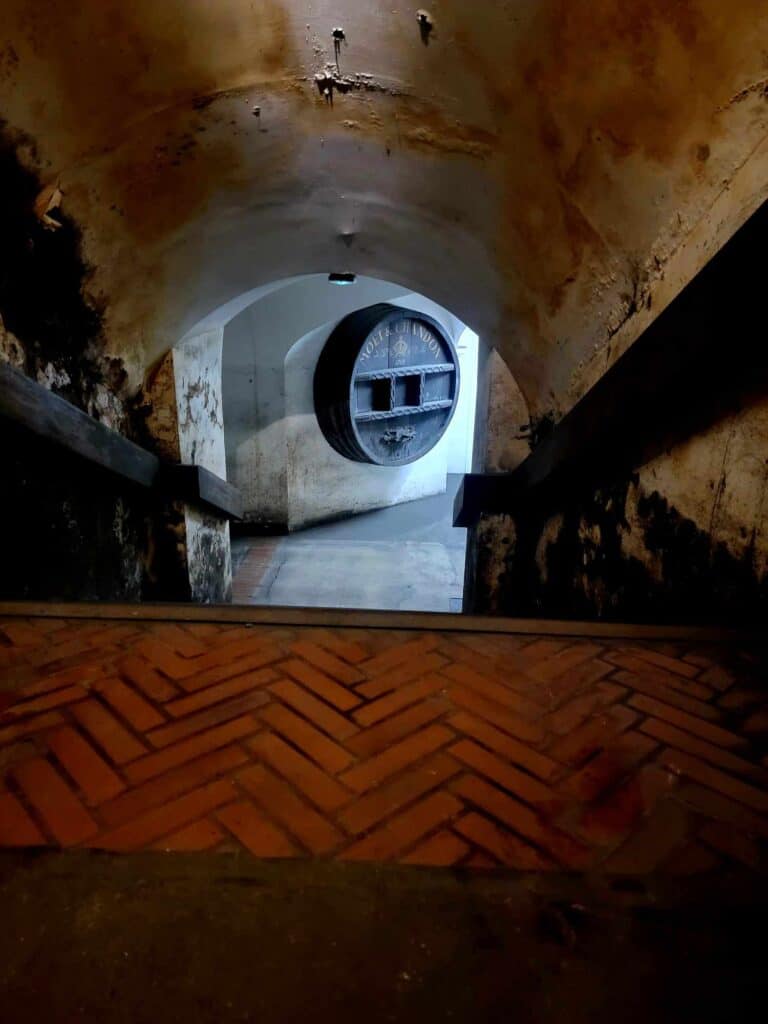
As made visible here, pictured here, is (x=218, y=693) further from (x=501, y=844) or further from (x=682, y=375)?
(x=682, y=375)

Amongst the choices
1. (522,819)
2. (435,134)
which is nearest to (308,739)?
(522,819)

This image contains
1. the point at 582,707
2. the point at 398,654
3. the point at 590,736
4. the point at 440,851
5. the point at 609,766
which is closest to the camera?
the point at 440,851

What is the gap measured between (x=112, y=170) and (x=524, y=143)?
1.58 meters

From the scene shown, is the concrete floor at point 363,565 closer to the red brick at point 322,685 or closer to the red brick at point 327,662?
the red brick at point 327,662

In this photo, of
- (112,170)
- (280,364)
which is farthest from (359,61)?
(280,364)

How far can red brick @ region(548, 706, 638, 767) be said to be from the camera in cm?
162

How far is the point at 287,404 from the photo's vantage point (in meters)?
7.14

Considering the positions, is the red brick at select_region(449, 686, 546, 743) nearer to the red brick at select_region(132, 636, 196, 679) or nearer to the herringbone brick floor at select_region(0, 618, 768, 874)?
the herringbone brick floor at select_region(0, 618, 768, 874)

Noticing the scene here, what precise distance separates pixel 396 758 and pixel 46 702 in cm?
97

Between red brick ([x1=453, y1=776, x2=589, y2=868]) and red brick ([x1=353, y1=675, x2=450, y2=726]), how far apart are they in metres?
0.31

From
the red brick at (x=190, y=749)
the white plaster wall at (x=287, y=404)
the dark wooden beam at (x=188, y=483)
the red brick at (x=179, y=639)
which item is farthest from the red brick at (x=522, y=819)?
the white plaster wall at (x=287, y=404)

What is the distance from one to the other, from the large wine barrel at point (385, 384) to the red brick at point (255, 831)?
230 inches

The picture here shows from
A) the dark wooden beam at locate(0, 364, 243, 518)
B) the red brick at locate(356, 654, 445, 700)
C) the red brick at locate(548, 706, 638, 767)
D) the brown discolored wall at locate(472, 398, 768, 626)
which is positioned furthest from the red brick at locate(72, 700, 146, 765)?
the brown discolored wall at locate(472, 398, 768, 626)

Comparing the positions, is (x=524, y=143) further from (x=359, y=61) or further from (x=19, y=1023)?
(x=19, y=1023)
